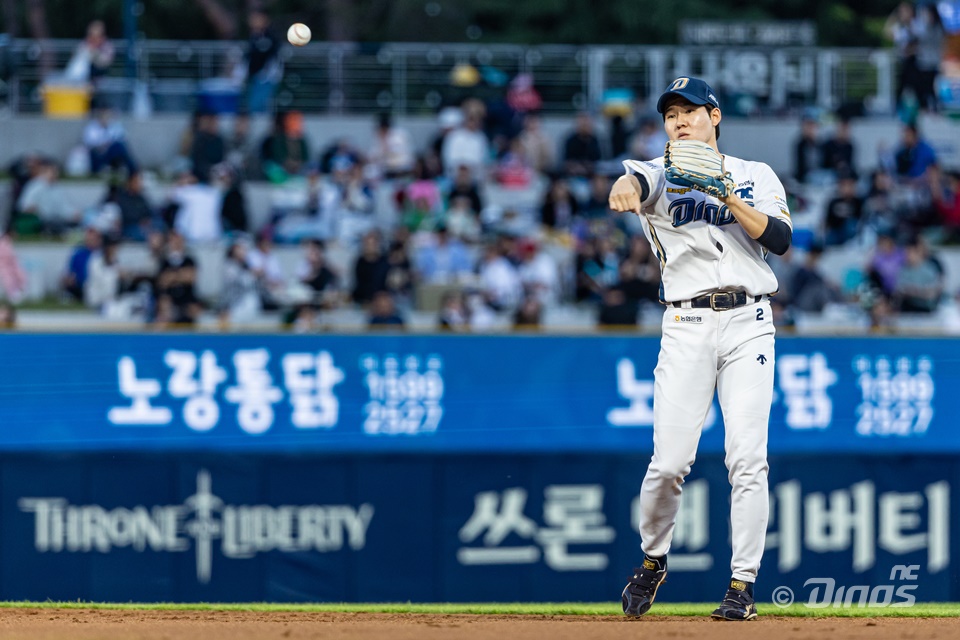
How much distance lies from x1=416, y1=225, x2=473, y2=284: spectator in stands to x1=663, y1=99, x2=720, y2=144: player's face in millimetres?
8988

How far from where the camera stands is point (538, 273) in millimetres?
14688

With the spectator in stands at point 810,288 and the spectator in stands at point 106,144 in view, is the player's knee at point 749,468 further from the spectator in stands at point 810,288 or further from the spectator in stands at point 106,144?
the spectator in stands at point 106,144

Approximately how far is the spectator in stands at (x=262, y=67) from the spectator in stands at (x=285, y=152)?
1.03 m

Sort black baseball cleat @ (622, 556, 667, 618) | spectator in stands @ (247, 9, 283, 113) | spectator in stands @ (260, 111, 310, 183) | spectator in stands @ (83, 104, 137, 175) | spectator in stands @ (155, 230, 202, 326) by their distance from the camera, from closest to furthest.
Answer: black baseball cleat @ (622, 556, 667, 618) → spectator in stands @ (155, 230, 202, 326) → spectator in stands @ (260, 111, 310, 183) → spectator in stands @ (83, 104, 137, 175) → spectator in stands @ (247, 9, 283, 113)

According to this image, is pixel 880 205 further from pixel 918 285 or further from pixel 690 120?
pixel 690 120

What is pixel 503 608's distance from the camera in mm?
7582

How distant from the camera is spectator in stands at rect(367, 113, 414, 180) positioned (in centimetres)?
1695

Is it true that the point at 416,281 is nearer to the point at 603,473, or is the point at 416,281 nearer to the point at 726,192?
the point at 603,473

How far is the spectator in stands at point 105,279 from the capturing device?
46.5 ft

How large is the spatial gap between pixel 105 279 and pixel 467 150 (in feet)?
15.5

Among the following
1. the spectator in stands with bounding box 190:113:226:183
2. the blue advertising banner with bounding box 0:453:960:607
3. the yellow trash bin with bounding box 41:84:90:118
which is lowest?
the blue advertising banner with bounding box 0:453:960:607

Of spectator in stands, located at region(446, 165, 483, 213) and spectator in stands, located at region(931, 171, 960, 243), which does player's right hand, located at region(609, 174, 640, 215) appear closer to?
spectator in stands, located at region(446, 165, 483, 213)

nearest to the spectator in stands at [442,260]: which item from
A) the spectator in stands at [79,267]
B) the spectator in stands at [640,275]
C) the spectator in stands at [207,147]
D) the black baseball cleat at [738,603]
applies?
the spectator in stands at [640,275]

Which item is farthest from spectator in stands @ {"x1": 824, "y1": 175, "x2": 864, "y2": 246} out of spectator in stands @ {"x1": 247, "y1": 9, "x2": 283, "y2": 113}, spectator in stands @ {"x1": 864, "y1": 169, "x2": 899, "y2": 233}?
spectator in stands @ {"x1": 247, "y1": 9, "x2": 283, "y2": 113}
